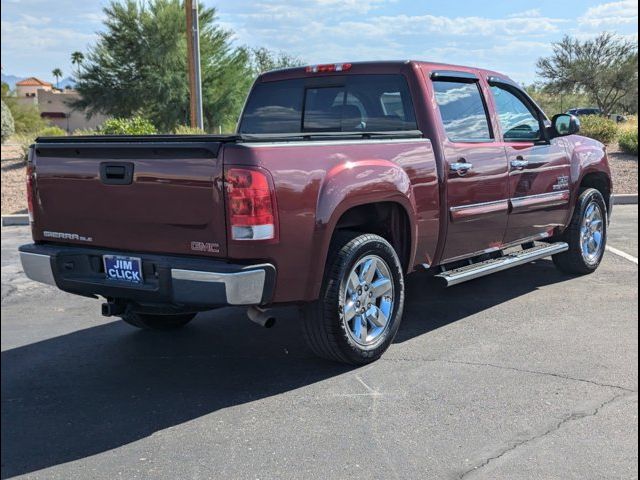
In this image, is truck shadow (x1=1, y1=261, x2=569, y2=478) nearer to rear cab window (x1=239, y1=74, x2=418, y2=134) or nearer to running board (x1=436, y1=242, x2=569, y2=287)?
running board (x1=436, y1=242, x2=569, y2=287)

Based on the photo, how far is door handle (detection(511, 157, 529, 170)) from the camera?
5.93 meters

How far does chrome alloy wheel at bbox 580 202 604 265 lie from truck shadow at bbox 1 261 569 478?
1506 millimetres

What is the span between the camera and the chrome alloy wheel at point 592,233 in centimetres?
712

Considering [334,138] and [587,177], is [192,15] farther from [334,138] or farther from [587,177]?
[334,138]

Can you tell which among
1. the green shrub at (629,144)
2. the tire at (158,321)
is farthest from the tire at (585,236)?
the green shrub at (629,144)

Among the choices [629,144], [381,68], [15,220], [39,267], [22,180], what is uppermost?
[381,68]

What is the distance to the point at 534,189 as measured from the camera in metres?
6.21

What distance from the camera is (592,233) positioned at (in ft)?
23.9

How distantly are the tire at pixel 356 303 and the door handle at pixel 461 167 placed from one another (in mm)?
878

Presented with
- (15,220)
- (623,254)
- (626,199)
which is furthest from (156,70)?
(623,254)

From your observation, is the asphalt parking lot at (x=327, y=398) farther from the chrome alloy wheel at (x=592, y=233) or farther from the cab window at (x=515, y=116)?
the cab window at (x=515, y=116)

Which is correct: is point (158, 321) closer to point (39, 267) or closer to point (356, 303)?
point (39, 267)

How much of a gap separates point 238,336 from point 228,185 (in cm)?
190

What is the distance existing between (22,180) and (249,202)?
46.6 ft
